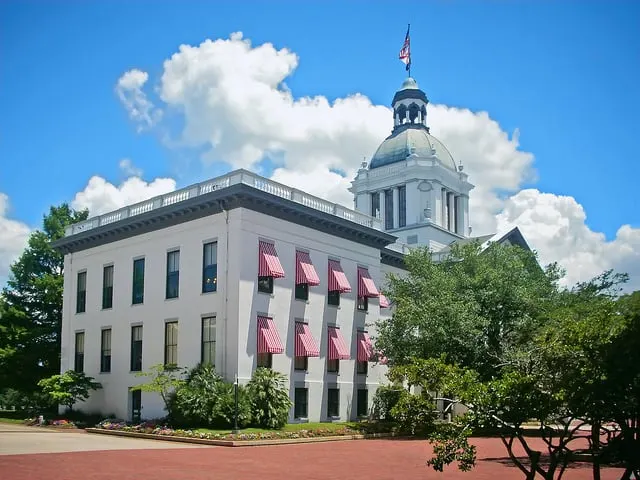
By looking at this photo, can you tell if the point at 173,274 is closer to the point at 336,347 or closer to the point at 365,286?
the point at 336,347

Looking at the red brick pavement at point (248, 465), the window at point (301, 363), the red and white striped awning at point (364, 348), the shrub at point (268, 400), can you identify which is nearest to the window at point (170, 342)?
the shrub at point (268, 400)

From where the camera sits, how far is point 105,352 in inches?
1679

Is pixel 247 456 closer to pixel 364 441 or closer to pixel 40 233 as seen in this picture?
pixel 364 441

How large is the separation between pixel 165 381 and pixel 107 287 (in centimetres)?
1122

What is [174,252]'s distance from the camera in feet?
129

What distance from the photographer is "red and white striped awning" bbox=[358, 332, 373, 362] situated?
4272 centimetres

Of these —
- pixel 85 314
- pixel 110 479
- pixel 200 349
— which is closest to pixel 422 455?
pixel 110 479

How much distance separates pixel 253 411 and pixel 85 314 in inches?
654

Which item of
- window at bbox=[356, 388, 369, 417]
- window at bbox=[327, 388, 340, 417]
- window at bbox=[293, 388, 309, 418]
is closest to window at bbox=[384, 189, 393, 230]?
window at bbox=[356, 388, 369, 417]

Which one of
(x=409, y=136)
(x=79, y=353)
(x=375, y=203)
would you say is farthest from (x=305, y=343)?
(x=409, y=136)

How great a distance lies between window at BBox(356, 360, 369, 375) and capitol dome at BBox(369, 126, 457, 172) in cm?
2920

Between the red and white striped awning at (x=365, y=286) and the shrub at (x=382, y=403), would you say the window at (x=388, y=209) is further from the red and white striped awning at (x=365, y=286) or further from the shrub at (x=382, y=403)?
the shrub at (x=382, y=403)

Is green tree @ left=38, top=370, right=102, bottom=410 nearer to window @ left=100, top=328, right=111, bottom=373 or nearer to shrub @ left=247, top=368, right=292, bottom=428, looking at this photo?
window @ left=100, top=328, right=111, bottom=373

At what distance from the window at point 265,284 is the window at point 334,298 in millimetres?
5037
